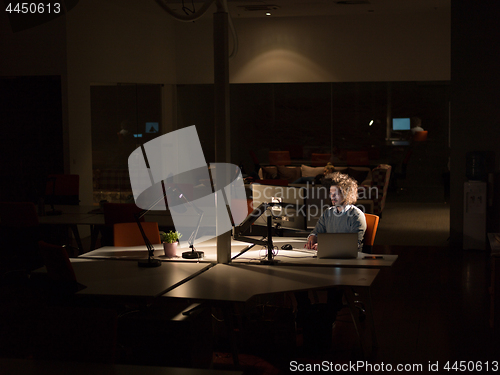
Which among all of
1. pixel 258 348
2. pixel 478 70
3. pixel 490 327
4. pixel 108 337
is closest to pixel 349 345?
pixel 258 348

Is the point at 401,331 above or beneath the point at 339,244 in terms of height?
beneath

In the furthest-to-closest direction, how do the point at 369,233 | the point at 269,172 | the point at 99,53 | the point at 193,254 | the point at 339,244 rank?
1. the point at 269,172
2. the point at 99,53
3. the point at 369,233
4. the point at 193,254
5. the point at 339,244

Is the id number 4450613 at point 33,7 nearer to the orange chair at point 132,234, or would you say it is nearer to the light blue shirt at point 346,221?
the orange chair at point 132,234

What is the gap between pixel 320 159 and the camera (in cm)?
1222

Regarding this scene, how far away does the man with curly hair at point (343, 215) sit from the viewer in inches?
187

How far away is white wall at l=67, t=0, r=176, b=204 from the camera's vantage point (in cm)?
888

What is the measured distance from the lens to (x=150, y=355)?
3344 mm

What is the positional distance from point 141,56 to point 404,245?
241 inches

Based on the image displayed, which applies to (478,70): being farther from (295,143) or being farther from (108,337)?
(108,337)

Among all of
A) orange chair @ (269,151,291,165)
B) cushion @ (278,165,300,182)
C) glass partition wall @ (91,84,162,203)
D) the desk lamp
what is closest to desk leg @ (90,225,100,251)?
glass partition wall @ (91,84,162,203)

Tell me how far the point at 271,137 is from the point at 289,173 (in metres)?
1.08

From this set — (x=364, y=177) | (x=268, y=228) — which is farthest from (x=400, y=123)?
(x=268, y=228)

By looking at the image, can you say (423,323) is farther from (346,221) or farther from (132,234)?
(132,234)

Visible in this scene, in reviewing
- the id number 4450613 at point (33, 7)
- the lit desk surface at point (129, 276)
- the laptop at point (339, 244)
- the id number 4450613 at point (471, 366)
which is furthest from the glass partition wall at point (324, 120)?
the id number 4450613 at point (471, 366)
